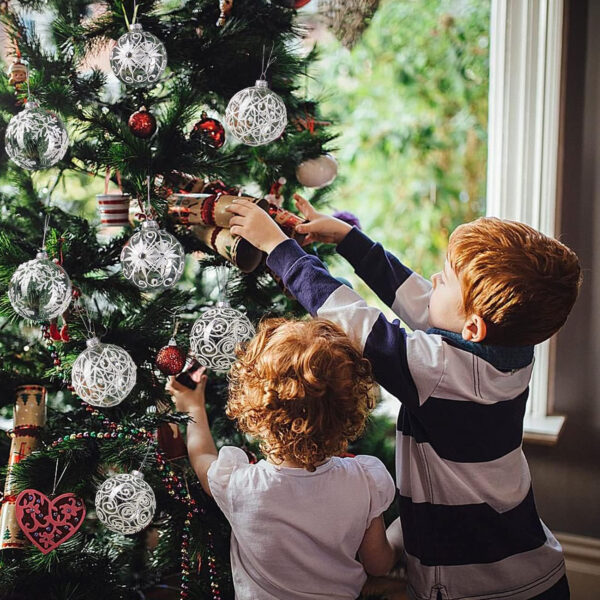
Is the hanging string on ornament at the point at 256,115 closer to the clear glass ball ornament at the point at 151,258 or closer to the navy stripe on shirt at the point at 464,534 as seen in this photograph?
the clear glass ball ornament at the point at 151,258

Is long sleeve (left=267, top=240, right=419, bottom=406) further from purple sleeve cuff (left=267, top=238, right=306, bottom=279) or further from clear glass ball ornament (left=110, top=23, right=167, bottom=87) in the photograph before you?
clear glass ball ornament (left=110, top=23, right=167, bottom=87)

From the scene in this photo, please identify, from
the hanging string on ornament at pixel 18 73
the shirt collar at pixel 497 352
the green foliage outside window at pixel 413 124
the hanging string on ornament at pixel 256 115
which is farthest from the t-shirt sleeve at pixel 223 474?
the green foliage outside window at pixel 413 124

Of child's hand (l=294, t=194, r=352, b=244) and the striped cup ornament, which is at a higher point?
the striped cup ornament

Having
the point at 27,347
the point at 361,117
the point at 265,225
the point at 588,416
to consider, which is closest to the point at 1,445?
the point at 27,347

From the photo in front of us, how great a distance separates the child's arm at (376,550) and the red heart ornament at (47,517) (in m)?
0.44

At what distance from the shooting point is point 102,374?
0.99 m

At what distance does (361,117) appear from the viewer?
2615 millimetres

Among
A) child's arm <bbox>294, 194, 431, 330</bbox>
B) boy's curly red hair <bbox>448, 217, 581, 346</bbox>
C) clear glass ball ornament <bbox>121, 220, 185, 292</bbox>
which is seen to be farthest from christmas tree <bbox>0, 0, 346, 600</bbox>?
boy's curly red hair <bbox>448, 217, 581, 346</bbox>

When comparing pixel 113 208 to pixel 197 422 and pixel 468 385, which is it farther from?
pixel 468 385

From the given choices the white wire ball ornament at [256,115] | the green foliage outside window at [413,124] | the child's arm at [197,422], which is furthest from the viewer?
the green foliage outside window at [413,124]

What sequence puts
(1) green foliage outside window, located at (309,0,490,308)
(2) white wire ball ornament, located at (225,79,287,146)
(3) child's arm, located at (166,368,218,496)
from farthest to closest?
(1) green foliage outside window, located at (309,0,490,308), (3) child's arm, located at (166,368,218,496), (2) white wire ball ornament, located at (225,79,287,146)

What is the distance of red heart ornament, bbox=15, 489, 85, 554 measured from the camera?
3.42ft

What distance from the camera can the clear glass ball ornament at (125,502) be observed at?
39.9 inches

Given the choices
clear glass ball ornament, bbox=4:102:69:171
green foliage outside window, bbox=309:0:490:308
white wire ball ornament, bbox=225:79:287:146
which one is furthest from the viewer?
green foliage outside window, bbox=309:0:490:308
